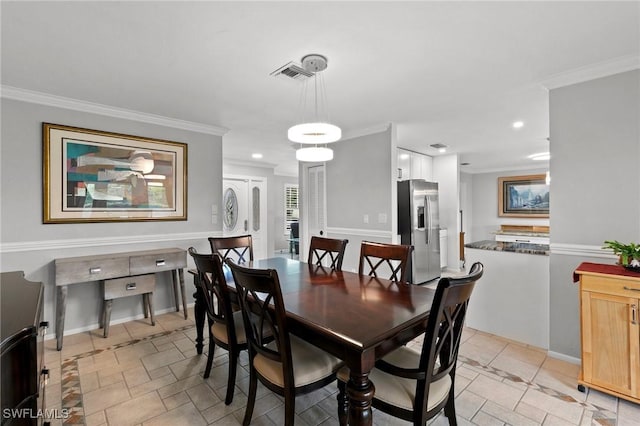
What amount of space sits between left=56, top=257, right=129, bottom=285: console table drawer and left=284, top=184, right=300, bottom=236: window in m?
5.57

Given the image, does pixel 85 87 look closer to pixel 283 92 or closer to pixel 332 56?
pixel 283 92

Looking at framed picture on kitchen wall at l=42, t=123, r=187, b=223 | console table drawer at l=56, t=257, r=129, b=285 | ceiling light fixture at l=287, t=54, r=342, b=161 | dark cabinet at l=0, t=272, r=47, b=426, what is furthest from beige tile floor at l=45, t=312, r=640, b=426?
ceiling light fixture at l=287, t=54, r=342, b=161

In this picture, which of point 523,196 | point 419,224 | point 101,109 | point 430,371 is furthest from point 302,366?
point 523,196

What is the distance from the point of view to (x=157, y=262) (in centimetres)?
324

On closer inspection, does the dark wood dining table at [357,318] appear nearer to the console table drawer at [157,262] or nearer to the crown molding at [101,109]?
the console table drawer at [157,262]

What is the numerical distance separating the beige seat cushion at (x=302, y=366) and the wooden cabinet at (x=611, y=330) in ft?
5.83

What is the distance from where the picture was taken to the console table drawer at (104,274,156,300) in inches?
116

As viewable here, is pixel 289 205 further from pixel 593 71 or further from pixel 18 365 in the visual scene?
pixel 18 365

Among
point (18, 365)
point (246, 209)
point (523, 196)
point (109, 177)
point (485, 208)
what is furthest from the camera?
point (485, 208)

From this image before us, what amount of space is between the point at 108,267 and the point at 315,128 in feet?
8.22

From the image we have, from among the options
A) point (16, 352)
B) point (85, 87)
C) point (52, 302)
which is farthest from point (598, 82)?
point (52, 302)

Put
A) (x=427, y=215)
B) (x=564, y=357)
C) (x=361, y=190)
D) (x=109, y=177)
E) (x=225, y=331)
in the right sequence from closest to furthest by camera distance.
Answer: (x=225, y=331)
(x=564, y=357)
(x=109, y=177)
(x=361, y=190)
(x=427, y=215)

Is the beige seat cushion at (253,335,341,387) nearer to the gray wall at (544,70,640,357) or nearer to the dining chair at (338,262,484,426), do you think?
the dining chair at (338,262,484,426)

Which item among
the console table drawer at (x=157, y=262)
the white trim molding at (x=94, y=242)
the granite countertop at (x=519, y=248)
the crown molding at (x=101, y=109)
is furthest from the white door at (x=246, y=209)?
the granite countertop at (x=519, y=248)
